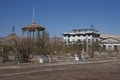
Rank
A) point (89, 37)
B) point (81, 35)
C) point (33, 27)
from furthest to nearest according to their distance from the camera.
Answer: point (81, 35)
point (89, 37)
point (33, 27)

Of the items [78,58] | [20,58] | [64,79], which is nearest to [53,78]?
[64,79]

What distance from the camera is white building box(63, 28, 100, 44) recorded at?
12700 centimetres

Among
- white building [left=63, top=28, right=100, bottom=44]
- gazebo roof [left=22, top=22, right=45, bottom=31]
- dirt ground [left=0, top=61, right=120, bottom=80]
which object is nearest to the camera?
dirt ground [left=0, top=61, right=120, bottom=80]

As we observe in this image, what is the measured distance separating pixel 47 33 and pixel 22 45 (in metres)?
44.4

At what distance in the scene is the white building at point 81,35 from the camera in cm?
12700

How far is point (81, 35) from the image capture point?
440ft

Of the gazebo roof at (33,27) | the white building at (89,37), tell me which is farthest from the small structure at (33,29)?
the white building at (89,37)

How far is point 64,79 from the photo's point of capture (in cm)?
1853

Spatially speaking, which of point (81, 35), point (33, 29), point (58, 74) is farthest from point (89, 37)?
point (58, 74)

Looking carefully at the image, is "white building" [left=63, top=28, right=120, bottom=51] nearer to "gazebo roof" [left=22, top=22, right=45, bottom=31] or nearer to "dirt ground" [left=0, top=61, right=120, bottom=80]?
"gazebo roof" [left=22, top=22, right=45, bottom=31]

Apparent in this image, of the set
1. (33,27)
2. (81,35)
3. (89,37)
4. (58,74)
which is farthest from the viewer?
(81,35)

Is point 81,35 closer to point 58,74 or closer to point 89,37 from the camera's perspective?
point 89,37

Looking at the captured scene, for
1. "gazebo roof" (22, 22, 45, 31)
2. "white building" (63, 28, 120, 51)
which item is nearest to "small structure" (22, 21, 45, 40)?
"gazebo roof" (22, 22, 45, 31)

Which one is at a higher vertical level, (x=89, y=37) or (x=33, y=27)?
(x=89, y=37)
